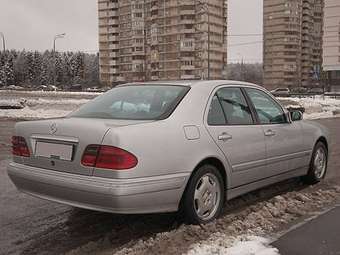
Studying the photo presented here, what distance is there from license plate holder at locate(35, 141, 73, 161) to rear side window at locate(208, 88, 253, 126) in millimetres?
1450

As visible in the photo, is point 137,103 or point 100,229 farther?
point 137,103

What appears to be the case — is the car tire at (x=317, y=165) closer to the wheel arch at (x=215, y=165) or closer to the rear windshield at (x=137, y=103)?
the wheel arch at (x=215, y=165)

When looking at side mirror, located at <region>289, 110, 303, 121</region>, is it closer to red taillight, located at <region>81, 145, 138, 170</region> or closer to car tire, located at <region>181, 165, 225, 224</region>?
car tire, located at <region>181, 165, 225, 224</region>

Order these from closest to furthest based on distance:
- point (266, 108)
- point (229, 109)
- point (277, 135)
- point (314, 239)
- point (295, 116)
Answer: point (314, 239) < point (229, 109) < point (277, 135) < point (266, 108) < point (295, 116)

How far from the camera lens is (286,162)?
6.21 metres

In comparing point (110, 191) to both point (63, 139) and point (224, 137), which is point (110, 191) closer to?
point (63, 139)

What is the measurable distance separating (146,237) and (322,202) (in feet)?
8.13

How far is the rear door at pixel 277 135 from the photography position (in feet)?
19.3

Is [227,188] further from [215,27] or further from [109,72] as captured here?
[109,72]

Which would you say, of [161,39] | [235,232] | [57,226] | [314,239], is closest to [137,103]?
[57,226]

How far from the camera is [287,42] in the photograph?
109062 mm

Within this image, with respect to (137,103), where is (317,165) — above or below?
below

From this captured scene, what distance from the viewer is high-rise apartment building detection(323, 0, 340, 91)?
9388 cm

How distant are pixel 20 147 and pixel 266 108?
2.97 m
